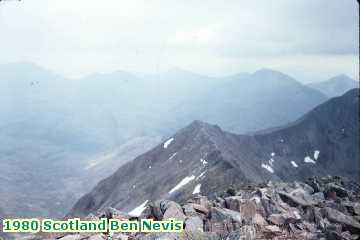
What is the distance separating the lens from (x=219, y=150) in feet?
436

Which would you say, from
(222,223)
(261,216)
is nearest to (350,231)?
(261,216)

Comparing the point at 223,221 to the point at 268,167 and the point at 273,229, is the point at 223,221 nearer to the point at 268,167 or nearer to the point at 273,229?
the point at 273,229

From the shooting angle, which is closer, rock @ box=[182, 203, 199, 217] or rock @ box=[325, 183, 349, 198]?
rock @ box=[182, 203, 199, 217]

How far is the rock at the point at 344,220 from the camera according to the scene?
26641 millimetres

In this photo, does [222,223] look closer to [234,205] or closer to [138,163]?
[234,205]

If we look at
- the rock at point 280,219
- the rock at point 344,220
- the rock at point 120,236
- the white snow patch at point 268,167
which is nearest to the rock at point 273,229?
the rock at point 280,219

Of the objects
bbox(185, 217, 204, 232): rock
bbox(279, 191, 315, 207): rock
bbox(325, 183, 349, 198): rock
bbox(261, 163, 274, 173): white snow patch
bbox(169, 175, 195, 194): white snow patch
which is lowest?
bbox(185, 217, 204, 232): rock

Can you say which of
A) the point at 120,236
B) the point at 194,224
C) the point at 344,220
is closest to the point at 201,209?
the point at 194,224

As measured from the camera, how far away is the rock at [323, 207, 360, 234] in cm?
2664

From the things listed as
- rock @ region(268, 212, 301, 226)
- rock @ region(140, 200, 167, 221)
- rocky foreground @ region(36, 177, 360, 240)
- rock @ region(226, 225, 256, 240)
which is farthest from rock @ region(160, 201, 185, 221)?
rock @ region(268, 212, 301, 226)

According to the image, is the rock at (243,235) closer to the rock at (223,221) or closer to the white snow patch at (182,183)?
the rock at (223,221)

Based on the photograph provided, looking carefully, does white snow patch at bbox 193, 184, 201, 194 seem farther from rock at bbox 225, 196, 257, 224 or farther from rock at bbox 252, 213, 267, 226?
rock at bbox 252, 213, 267, 226

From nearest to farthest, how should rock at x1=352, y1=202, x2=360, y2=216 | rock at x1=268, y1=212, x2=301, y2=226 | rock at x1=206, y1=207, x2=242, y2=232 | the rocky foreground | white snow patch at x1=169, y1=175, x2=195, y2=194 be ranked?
the rocky foreground
rock at x1=206, y1=207, x2=242, y2=232
rock at x1=268, y1=212, x2=301, y2=226
rock at x1=352, y1=202, x2=360, y2=216
white snow patch at x1=169, y1=175, x2=195, y2=194

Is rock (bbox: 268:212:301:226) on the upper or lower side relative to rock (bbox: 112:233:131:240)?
upper
